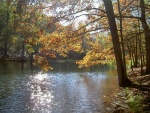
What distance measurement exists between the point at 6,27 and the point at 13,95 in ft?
151

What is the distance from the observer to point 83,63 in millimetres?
17656

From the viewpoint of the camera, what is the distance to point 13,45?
68.8 metres

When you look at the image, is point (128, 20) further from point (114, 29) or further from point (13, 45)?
point (13, 45)

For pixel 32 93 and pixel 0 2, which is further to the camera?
pixel 0 2

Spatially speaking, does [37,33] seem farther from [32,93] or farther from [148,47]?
[148,47]

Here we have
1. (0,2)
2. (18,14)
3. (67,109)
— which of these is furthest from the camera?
(0,2)

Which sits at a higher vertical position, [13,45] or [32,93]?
[13,45]

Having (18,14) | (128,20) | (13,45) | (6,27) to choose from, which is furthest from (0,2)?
(18,14)

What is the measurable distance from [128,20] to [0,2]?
142 ft

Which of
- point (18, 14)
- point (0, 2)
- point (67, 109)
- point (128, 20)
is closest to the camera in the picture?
point (18, 14)

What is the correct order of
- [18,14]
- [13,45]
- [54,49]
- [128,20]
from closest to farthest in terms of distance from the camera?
[18,14]
[54,49]
[128,20]
[13,45]

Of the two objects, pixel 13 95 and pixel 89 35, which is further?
pixel 89 35

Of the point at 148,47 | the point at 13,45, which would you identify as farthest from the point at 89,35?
the point at 13,45

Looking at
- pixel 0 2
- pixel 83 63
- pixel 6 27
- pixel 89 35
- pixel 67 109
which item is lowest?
pixel 67 109
